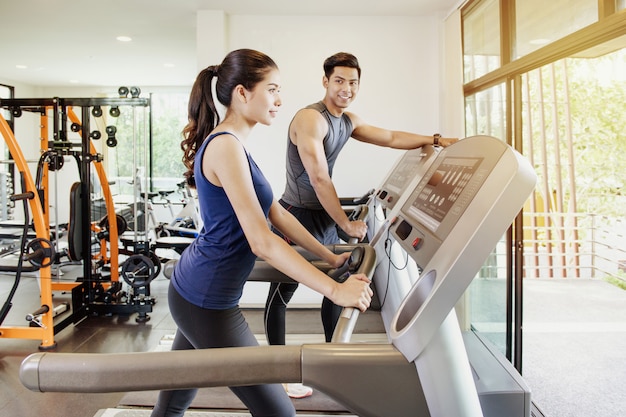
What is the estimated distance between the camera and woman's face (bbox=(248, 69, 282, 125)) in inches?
54.4

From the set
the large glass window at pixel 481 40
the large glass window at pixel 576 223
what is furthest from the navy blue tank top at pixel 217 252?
the large glass window at pixel 481 40

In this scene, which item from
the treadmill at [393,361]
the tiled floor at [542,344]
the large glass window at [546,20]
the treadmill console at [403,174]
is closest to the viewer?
the treadmill at [393,361]

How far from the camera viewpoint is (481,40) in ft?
11.9

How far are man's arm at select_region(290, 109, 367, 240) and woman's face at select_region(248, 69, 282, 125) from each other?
0.72m

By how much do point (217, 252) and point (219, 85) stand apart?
1.57 feet

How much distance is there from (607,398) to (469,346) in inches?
38.1

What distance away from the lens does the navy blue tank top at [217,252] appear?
1.30 meters

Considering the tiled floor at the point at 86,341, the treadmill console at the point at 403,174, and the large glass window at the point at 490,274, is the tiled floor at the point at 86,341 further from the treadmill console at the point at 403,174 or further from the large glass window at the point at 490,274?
the treadmill console at the point at 403,174

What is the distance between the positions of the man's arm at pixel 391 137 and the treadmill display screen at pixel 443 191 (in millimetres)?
812

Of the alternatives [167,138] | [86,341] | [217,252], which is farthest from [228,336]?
[167,138]

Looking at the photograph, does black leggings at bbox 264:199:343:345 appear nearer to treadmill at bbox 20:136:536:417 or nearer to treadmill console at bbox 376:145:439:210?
treadmill console at bbox 376:145:439:210

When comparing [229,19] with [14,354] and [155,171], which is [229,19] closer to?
[14,354]

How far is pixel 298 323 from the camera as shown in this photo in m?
4.03

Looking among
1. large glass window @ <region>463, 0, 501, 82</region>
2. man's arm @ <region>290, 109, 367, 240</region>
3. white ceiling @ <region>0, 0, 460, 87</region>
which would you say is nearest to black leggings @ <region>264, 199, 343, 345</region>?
man's arm @ <region>290, 109, 367, 240</region>
